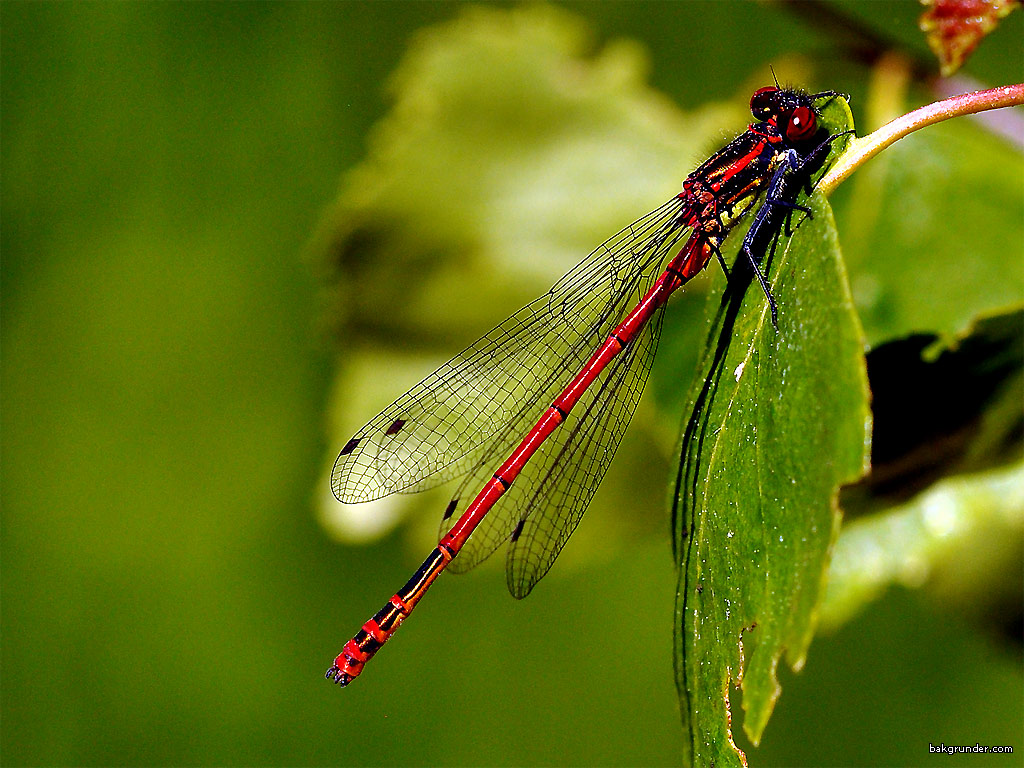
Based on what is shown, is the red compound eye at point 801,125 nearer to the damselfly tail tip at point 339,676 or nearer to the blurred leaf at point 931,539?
the blurred leaf at point 931,539

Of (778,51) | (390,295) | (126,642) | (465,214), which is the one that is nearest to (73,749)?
(126,642)

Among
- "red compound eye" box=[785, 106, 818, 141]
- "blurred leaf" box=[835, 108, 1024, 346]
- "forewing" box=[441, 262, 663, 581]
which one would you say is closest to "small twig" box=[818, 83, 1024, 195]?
"red compound eye" box=[785, 106, 818, 141]

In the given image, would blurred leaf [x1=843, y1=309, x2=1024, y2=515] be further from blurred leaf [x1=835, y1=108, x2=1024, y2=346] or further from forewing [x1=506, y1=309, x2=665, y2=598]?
forewing [x1=506, y1=309, x2=665, y2=598]

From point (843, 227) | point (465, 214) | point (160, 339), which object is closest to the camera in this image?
point (843, 227)

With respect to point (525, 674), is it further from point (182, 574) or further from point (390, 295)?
point (390, 295)

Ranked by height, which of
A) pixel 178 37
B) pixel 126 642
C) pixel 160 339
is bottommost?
pixel 126 642

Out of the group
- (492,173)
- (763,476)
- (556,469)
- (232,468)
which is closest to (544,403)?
(556,469)

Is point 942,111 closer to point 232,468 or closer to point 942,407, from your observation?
point 942,407
